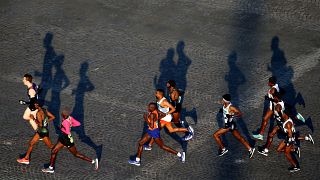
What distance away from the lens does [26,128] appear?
17.4 meters

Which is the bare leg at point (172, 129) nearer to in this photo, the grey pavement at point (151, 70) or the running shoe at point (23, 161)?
the grey pavement at point (151, 70)

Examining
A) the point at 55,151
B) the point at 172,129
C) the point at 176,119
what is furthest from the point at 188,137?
the point at 55,151

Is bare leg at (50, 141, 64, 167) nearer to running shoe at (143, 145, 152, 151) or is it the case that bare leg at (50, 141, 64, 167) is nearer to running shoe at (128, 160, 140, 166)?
running shoe at (128, 160, 140, 166)

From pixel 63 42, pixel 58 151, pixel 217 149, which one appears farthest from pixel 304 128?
pixel 63 42

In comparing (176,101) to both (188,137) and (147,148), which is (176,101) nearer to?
(188,137)

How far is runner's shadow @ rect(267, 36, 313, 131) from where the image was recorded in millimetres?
18344

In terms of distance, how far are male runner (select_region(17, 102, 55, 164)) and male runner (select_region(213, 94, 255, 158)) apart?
15.1 ft

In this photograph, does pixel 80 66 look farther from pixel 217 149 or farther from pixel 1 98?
pixel 217 149

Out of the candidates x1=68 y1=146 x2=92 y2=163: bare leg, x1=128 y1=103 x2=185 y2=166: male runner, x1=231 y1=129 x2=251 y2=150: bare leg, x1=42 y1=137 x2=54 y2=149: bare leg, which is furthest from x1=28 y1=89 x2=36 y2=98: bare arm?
x1=231 y1=129 x2=251 y2=150: bare leg

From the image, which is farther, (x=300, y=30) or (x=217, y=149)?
(x=300, y=30)

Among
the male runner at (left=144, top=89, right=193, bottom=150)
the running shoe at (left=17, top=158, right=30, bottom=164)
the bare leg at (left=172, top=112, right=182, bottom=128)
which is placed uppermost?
the male runner at (left=144, top=89, right=193, bottom=150)

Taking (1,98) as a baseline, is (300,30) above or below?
above

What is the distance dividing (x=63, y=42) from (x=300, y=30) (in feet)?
28.9

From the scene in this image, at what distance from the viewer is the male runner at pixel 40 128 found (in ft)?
50.8
